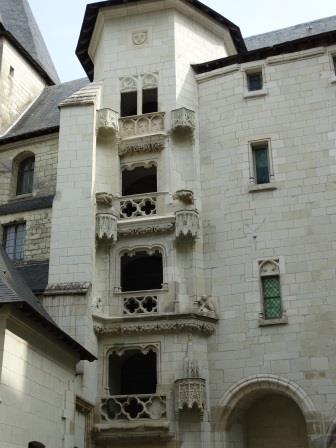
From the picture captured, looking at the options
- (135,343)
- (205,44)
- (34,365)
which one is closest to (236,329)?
(135,343)

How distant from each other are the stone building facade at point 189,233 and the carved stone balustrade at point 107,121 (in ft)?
0.14

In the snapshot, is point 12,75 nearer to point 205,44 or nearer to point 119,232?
point 205,44

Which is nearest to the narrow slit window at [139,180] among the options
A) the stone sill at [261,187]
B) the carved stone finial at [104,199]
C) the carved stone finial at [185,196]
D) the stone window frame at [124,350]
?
the carved stone finial at [104,199]

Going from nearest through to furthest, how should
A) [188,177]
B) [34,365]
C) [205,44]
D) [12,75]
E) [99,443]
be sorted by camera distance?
[34,365]
[99,443]
[188,177]
[205,44]
[12,75]

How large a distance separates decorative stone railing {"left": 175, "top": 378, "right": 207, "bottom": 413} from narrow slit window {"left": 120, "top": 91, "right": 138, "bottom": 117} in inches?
373

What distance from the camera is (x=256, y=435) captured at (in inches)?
727

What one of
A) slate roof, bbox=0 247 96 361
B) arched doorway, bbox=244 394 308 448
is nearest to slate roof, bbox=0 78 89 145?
slate roof, bbox=0 247 96 361

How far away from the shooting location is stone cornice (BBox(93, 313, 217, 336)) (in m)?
18.0

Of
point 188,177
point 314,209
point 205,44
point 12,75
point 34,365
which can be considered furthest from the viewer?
point 12,75

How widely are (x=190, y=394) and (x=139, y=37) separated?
39.6 ft

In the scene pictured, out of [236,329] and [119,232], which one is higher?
[119,232]

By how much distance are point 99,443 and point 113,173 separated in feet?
26.2

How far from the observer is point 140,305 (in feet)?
61.0

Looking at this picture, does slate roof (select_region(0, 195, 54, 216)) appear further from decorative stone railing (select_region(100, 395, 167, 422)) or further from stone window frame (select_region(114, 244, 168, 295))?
decorative stone railing (select_region(100, 395, 167, 422))
